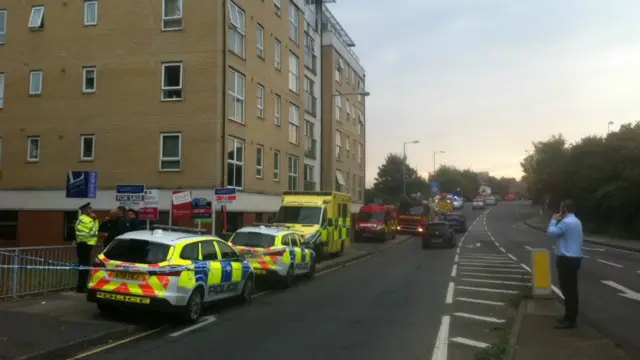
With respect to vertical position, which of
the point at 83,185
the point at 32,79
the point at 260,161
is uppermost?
Result: the point at 32,79

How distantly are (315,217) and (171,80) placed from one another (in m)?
8.32

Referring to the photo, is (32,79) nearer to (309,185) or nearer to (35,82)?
(35,82)

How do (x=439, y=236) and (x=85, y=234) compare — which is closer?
(x=85, y=234)

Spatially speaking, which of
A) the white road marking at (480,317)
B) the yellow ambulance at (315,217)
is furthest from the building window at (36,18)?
the white road marking at (480,317)

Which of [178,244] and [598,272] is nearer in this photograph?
[178,244]

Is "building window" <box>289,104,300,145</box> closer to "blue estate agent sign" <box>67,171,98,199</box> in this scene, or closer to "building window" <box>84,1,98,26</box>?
"building window" <box>84,1,98,26</box>

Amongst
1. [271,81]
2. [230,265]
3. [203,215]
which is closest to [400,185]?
[271,81]

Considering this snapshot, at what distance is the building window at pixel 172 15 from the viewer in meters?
24.1

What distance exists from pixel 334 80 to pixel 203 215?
27.1 m

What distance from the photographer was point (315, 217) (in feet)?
71.6

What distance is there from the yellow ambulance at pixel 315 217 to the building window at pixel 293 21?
1235 cm

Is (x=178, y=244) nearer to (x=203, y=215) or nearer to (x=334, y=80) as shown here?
(x=203, y=215)

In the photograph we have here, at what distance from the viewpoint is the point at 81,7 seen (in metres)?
25.3

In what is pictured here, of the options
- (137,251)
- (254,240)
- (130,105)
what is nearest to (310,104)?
(130,105)
